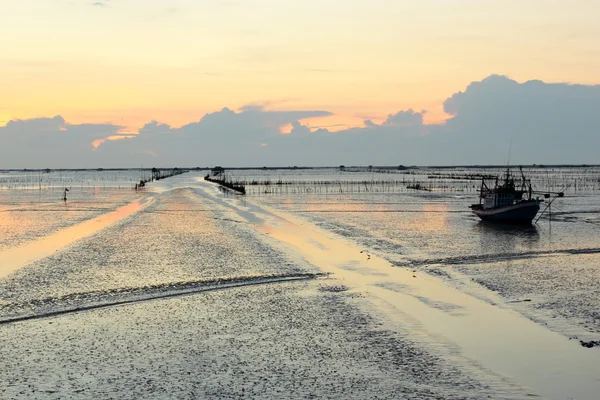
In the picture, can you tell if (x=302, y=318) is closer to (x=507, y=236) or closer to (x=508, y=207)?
(x=507, y=236)

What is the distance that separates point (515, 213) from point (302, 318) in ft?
99.3

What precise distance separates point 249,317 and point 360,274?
299 inches

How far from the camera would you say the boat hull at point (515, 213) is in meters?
42.3

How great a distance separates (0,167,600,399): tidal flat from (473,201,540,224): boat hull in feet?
26.7

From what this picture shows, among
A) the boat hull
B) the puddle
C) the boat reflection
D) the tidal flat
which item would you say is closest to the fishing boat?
the boat hull

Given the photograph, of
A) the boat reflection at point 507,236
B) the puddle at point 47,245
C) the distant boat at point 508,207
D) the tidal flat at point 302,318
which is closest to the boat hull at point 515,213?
the distant boat at point 508,207

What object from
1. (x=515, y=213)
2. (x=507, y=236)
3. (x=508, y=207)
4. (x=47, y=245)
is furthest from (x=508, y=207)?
(x=47, y=245)

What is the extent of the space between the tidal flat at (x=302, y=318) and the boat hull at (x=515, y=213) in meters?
8.15

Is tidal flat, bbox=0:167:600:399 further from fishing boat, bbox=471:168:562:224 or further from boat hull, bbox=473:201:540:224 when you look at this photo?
fishing boat, bbox=471:168:562:224

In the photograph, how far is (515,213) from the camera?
43.1 metres

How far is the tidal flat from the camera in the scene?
1202 centimetres

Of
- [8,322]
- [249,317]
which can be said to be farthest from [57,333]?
[249,317]

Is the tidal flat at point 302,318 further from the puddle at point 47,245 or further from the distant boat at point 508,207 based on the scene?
the distant boat at point 508,207

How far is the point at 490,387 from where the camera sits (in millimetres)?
11633
